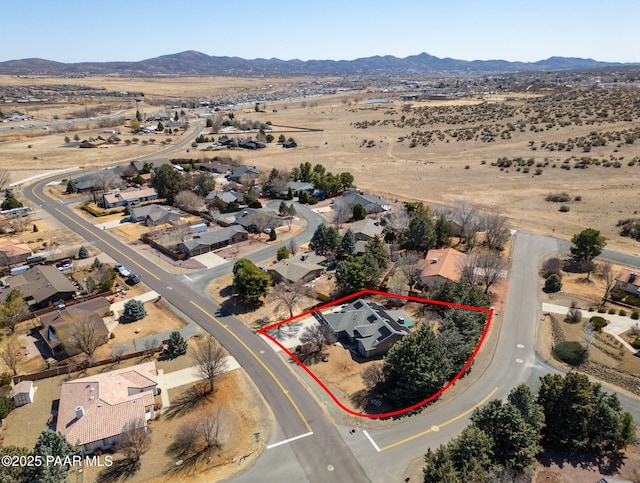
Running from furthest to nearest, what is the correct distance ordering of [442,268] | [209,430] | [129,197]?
[129,197] < [442,268] < [209,430]

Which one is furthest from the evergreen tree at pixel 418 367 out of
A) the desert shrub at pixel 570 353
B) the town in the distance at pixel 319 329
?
the desert shrub at pixel 570 353

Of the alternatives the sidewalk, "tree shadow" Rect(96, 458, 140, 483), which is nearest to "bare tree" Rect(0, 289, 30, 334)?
"tree shadow" Rect(96, 458, 140, 483)

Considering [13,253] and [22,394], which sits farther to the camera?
[13,253]

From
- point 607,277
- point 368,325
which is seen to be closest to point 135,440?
point 368,325

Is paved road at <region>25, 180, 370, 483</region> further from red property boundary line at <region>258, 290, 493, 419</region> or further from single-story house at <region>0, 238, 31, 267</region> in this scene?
single-story house at <region>0, 238, 31, 267</region>

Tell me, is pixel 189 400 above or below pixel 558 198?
below

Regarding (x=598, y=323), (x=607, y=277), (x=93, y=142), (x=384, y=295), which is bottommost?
(x=384, y=295)

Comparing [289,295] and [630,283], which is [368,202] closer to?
[289,295]
